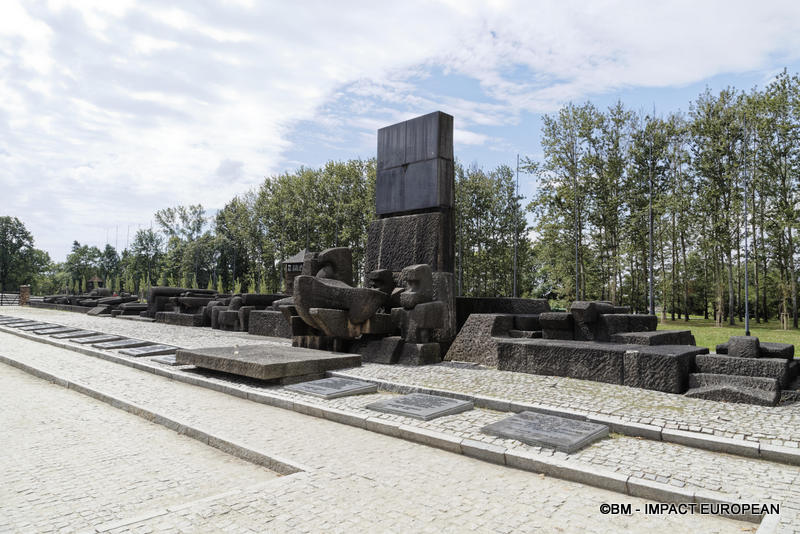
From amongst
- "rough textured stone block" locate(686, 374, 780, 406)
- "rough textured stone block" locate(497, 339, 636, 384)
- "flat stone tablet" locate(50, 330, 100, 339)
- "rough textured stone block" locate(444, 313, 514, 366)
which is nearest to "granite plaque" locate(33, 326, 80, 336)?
"flat stone tablet" locate(50, 330, 100, 339)

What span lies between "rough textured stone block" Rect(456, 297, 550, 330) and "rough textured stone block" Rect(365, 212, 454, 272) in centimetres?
119

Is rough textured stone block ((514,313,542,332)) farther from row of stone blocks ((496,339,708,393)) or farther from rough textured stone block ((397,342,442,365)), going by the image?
rough textured stone block ((397,342,442,365))

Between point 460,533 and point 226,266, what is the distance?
171 ft

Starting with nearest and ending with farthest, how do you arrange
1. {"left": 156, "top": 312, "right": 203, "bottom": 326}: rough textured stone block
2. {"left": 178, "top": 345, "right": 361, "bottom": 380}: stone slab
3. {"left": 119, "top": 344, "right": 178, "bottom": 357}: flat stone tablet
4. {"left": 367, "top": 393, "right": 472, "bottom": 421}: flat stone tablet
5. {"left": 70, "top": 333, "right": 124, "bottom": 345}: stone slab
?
{"left": 367, "top": 393, "right": 472, "bottom": 421}: flat stone tablet → {"left": 178, "top": 345, "right": 361, "bottom": 380}: stone slab → {"left": 119, "top": 344, "right": 178, "bottom": 357}: flat stone tablet → {"left": 70, "top": 333, "right": 124, "bottom": 345}: stone slab → {"left": 156, "top": 312, "right": 203, "bottom": 326}: rough textured stone block

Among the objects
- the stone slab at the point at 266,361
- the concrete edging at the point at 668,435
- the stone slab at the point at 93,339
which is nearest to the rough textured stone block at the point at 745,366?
the concrete edging at the point at 668,435

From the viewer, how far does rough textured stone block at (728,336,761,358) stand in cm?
595

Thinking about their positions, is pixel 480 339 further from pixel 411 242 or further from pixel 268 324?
pixel 268 324

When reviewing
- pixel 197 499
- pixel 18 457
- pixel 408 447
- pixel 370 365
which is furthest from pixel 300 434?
pixel 370 365

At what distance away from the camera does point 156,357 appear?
9.49 meters

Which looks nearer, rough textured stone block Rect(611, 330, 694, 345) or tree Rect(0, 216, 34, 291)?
rough textured stone block Rect(611, 330, 694, 345)

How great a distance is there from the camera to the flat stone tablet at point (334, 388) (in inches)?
239

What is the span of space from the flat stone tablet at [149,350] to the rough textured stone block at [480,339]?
564cm

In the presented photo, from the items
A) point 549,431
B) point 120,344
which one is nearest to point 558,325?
point 549,431

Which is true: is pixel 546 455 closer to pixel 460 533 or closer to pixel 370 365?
pixel 460 533
